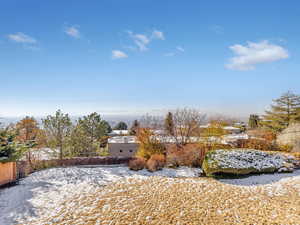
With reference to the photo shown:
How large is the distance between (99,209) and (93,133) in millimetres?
17914

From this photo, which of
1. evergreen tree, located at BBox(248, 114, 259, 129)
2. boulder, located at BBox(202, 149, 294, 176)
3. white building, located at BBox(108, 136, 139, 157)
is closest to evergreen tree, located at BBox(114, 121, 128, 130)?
white building, located at BBox(108, 136, 139, 157)

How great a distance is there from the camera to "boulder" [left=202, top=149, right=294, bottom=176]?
943 cm

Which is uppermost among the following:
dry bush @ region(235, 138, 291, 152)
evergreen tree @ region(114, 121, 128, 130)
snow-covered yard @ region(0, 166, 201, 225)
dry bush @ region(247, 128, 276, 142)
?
evergreen tree @ region(114, 121, 128, 130)

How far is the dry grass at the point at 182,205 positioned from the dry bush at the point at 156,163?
2200 millimetres

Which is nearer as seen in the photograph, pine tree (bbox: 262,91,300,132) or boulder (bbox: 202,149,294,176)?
boulder (bbox: 202,149,294,176)

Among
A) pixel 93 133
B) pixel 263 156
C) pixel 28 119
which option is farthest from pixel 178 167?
pixel 28 119

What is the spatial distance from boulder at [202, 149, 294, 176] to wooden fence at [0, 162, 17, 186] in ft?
33.2

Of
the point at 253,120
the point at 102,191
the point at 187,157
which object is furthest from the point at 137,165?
the point at 253,120

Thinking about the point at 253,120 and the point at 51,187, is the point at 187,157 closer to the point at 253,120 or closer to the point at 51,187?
the point at 51,187

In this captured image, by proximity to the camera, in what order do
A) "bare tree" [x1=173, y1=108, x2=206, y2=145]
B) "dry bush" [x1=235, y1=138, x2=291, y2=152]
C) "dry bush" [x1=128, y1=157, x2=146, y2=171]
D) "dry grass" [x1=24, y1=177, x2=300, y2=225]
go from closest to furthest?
"dry grass" [x1=24, y1=177, x2=300, y2=225], "dry bush" [x1=128, y1=157, x2=146, y2=171], "dry bush" [x1=235, y1=138, x2=291, y2=152], "bare tree" [x1=173, y1=108, x2=206, y2=145]

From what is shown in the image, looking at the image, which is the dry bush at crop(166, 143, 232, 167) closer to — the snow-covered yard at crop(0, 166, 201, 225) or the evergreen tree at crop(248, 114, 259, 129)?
the snow-covered yard at crop(0, 166, 201, 225)

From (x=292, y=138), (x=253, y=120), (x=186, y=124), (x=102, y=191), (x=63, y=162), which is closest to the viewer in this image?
(x=102, y=191)

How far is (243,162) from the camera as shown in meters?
9.90

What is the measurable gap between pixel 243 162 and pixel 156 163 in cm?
475
